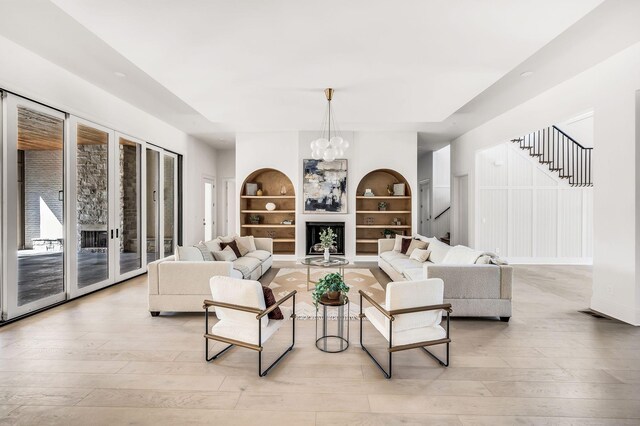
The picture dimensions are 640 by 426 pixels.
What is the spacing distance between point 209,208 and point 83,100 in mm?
5075

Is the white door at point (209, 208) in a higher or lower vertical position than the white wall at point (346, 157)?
lower

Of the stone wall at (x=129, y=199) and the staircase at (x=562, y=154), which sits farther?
the staircase at (x=562, y=154)

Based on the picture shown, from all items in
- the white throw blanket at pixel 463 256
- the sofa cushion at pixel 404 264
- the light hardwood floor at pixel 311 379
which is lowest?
the light hardwood floor at pixel 311 379

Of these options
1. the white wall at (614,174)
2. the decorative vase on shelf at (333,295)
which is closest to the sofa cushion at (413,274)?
the decorative vase on shelf at (333,295)

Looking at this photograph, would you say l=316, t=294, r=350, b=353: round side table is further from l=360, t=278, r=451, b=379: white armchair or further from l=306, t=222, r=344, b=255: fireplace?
l=306, t=222, r=344, b=255: fireplace

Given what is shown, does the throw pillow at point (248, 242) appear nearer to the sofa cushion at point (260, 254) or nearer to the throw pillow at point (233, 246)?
the sofa cushion at point (260, 254)

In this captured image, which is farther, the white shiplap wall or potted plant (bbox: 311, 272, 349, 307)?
the white shiplap wall

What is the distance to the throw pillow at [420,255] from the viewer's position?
17.8 ft

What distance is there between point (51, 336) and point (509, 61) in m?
5.83

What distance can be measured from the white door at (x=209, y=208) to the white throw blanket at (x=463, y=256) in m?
6.96

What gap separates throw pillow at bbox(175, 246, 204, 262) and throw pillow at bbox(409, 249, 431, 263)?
11.6 feet

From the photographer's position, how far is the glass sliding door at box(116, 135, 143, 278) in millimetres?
5730

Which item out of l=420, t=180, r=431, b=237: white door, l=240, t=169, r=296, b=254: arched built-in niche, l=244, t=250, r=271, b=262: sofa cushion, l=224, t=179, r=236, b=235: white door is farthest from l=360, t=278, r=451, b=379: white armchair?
l=420, t=180, r=431, b=237: white door

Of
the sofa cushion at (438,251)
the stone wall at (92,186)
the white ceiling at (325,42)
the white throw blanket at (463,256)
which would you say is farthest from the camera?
the sofa cushion at (438,251)
